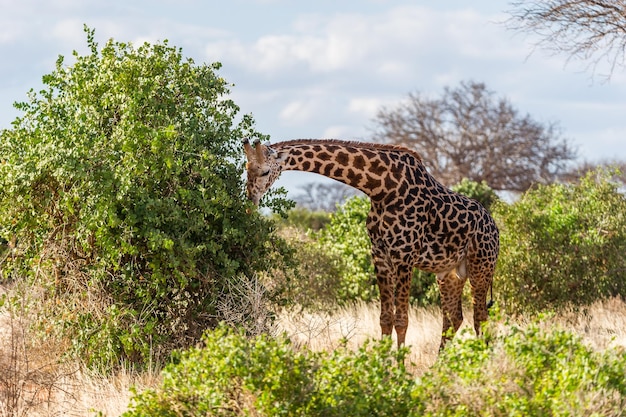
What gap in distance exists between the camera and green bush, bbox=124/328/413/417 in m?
5.83

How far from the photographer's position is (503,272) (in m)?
13.9

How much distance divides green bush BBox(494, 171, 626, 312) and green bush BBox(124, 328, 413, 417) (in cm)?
793

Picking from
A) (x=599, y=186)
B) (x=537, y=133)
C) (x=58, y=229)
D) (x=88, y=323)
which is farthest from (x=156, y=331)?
(x=537, y=133)

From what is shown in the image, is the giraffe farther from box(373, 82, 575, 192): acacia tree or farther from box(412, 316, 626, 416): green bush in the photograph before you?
box(373, 82, 575, 192): acacia tree

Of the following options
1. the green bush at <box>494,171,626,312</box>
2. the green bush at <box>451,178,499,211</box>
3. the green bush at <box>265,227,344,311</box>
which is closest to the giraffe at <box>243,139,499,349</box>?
the green bush at <box>494,171,626,312</box>

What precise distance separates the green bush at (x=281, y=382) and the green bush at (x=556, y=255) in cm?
793

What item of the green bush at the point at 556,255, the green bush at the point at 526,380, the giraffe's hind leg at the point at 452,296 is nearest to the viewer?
the green bush at the point at 526,380

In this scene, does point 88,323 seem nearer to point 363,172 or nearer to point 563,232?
point 363,172

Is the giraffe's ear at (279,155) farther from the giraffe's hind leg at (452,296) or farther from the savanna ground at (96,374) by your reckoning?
the giraffe's hind leg at (452,296)

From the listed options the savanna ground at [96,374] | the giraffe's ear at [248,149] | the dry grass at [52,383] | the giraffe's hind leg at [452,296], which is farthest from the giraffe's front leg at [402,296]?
the dry grass at [52,383]

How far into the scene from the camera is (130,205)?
8.99 m

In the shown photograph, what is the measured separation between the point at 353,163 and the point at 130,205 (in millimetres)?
2183

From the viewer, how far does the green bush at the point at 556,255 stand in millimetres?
13797

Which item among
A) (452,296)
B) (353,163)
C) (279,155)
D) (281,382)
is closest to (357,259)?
(452,296)
